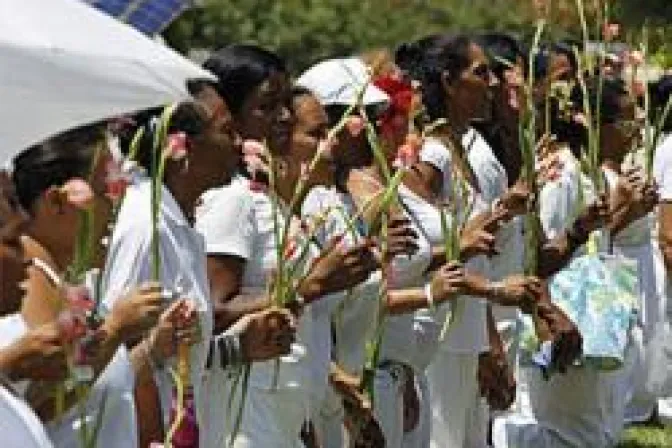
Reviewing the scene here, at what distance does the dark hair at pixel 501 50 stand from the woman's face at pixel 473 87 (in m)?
0.32

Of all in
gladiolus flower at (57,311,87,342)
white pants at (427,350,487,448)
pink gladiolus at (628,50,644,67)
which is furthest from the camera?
pink gladiolus at (628,50,644,67)

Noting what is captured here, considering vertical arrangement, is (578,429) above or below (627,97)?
below

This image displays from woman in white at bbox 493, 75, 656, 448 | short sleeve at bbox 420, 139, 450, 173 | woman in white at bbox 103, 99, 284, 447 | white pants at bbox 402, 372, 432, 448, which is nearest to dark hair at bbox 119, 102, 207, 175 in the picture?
woman in white at bbox 103, 99, 284, 447

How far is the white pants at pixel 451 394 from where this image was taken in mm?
7520

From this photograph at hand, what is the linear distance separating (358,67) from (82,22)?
3303 mm

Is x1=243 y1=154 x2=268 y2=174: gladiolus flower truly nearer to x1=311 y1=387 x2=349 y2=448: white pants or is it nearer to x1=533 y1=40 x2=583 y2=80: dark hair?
x1=311 y1=387 x2=349 y2=448: white pants

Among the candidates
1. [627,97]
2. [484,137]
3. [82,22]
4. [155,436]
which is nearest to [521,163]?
[484,137]

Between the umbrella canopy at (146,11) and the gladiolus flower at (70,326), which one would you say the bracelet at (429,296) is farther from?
the gladiolus flower at (70,326)

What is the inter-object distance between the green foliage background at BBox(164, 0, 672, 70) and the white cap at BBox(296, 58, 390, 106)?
24.4 metres

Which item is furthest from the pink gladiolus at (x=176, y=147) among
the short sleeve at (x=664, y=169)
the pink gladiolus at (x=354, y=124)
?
the short sleeve at (x=664, y=169)

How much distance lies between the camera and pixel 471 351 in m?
7.44

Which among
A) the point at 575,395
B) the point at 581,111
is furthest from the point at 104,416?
the point at 575,395

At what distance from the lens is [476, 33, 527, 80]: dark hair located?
7883 mm

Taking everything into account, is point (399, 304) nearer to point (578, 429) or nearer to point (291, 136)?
point (291, 136)
